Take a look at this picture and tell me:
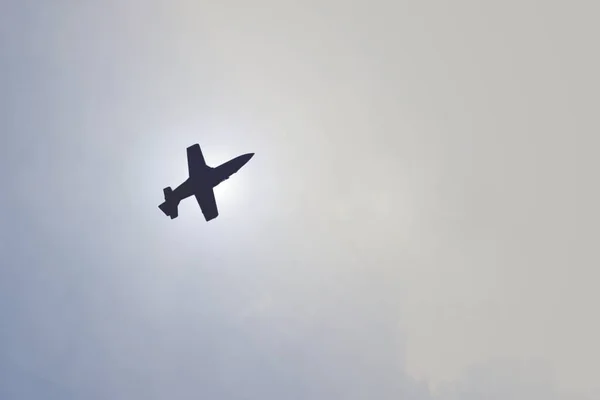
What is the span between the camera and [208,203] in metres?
106

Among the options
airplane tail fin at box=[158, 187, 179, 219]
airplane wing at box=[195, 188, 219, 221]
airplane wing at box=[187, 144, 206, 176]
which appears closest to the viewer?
airplane wing at box=[187, 144, 206, 176]

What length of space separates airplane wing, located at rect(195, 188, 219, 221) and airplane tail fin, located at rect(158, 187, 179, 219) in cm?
433

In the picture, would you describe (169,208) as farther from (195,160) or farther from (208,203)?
(195,160)

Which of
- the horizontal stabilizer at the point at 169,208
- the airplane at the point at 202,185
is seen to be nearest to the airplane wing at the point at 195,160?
the airplane at the point at 202,185

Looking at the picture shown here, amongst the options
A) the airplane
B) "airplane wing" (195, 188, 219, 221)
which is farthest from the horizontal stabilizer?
"airplane wing" (195, 188, 219, 221)

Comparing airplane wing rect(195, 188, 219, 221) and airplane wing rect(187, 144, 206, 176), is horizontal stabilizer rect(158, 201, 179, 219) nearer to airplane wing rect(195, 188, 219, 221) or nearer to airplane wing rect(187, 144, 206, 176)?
airplane wing rect(195, 188, 219, 221)

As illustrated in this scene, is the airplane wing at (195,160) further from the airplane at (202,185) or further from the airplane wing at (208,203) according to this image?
the airplane wing at (208,203)

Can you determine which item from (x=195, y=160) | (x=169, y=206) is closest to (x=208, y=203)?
(x=169, y=206)

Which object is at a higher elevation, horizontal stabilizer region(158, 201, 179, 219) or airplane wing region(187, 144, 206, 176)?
airplane wing region(187, 144, 206, 176)

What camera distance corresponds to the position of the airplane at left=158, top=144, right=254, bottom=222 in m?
103

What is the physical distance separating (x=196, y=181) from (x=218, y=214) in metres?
7.54

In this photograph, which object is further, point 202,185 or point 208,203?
point 208,203

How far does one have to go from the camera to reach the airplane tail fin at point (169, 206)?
343 ft

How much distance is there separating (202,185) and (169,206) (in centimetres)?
711
